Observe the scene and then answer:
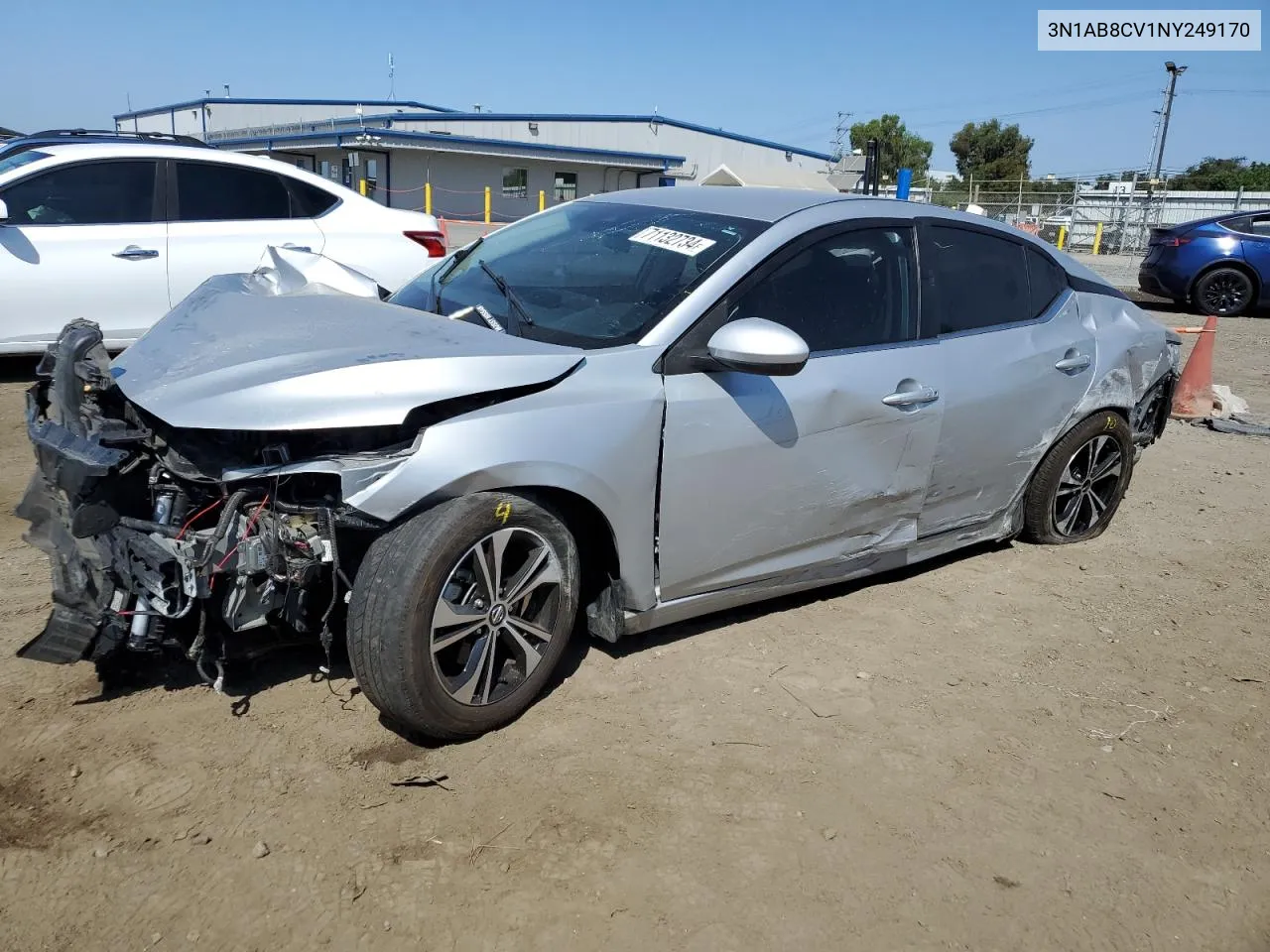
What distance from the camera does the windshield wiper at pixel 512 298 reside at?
3.46 metres

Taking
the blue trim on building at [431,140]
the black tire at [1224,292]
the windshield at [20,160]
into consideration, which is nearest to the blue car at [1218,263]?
the black tire at [1224,292]

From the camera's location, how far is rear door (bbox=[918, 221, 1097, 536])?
159 inches

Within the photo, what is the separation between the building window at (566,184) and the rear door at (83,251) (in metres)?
35.1

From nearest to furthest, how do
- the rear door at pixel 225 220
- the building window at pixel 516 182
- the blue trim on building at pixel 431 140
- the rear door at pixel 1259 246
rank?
1. the rear door at pixel 225 220
2. the rear door at pixel 1259 246
3. the blue trim on building at pixel 431 140
4. the building window at pixel 516 182

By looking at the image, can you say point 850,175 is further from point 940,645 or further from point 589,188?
point 589,188

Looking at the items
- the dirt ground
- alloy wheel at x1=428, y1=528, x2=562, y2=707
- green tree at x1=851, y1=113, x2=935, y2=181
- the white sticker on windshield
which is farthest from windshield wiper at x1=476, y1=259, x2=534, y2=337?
green tree at x1=851, y1=113, x2=935, y2=181

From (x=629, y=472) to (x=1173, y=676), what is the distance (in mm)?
2345

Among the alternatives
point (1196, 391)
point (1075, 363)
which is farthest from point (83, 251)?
point (1196, 391)

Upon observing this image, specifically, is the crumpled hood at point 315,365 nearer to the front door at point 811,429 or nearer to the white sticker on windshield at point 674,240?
the front door at point 811,429

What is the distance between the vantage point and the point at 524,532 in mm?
2992

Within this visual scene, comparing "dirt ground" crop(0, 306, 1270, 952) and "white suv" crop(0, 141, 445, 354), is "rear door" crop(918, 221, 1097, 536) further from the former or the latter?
"white suv" crop(0, 141, 445, 354)

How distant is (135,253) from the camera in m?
6.91

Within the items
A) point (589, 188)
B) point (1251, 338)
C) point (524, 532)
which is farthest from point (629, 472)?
point (589, 188)

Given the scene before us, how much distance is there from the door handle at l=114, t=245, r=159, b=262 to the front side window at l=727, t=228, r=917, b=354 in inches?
206
